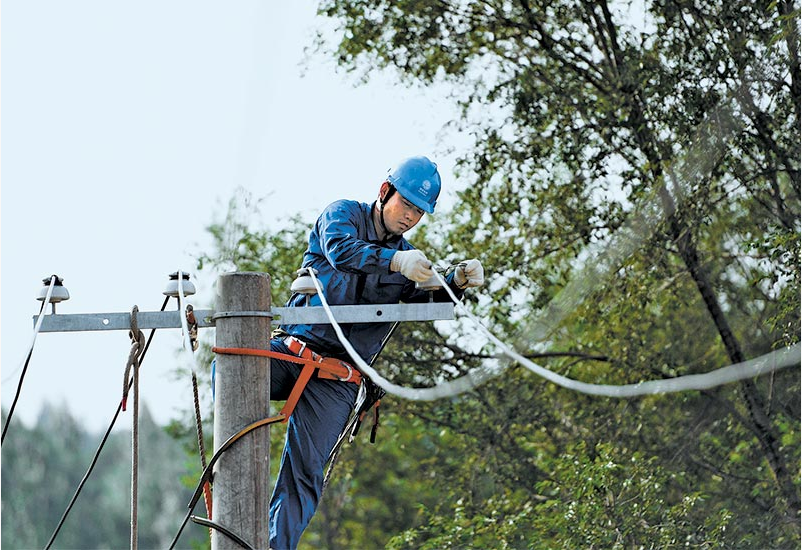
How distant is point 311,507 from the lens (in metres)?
3.26

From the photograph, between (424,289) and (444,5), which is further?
(444,5)

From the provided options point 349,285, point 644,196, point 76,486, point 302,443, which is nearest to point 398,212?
point 349,285

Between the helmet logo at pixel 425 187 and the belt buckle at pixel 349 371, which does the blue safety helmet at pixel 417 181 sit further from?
the belt buckle at pixel 349 371

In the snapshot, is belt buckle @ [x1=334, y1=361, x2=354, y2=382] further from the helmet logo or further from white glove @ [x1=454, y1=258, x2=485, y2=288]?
the helmet logo

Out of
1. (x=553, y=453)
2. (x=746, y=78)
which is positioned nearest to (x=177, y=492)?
(x=553, y=453)

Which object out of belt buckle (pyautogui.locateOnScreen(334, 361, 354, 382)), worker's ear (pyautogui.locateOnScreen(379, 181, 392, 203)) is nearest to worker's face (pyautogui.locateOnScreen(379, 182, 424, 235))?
worker's ear (pyautogui.locateOnScreen(379, 181, 392, 203))

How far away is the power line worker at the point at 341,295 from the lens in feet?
10.7

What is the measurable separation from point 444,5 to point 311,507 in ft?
20.1

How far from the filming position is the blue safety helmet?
349 centimetres

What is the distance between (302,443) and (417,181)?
0.77 metres

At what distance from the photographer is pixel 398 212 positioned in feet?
11.6

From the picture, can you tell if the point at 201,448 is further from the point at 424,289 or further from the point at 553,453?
the point at 553,453

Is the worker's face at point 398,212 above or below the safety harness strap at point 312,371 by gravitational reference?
above

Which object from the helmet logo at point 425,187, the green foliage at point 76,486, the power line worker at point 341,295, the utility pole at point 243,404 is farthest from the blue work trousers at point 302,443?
the green foliage at point 76,486
